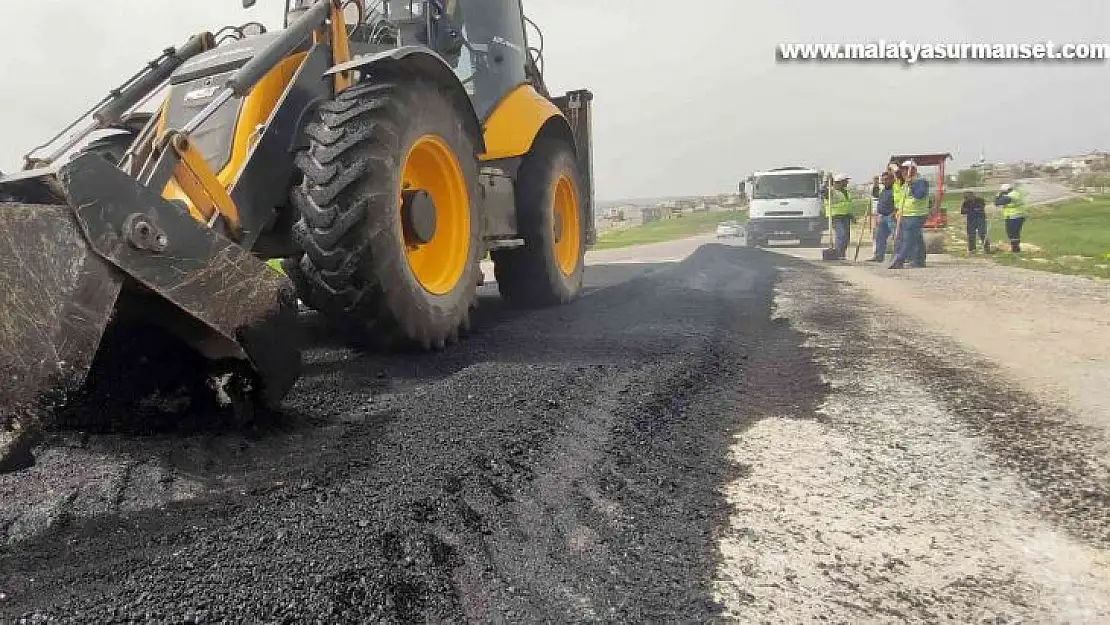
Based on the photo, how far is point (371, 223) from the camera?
3285 millimetres

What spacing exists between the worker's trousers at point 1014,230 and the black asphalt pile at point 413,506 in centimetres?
1209

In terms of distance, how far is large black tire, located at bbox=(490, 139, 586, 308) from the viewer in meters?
5.65

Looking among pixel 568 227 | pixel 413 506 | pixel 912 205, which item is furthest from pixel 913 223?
pixel 413 506

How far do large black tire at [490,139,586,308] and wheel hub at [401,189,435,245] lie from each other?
68.5 inches

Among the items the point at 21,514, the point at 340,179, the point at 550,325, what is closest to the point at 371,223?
the point at 340,179

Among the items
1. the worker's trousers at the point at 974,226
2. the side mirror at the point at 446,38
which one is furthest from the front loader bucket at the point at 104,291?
the worker's trousers at the point at 974,226

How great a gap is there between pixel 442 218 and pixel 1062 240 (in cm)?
1439

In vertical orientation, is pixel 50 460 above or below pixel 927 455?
Result: above

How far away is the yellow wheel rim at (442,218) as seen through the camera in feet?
13.6

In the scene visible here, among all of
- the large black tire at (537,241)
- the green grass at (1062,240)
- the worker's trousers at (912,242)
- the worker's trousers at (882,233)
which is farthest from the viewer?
the worker's trousers at (882,233)

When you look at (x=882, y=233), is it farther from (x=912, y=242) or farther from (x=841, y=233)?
(x=912, y=242)

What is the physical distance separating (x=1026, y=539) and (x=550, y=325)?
326cm

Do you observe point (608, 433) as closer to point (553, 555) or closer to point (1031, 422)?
point (553, 555)

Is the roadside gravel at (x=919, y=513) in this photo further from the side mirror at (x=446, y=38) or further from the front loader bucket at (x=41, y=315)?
the side mirror at (x=446, y=38)
